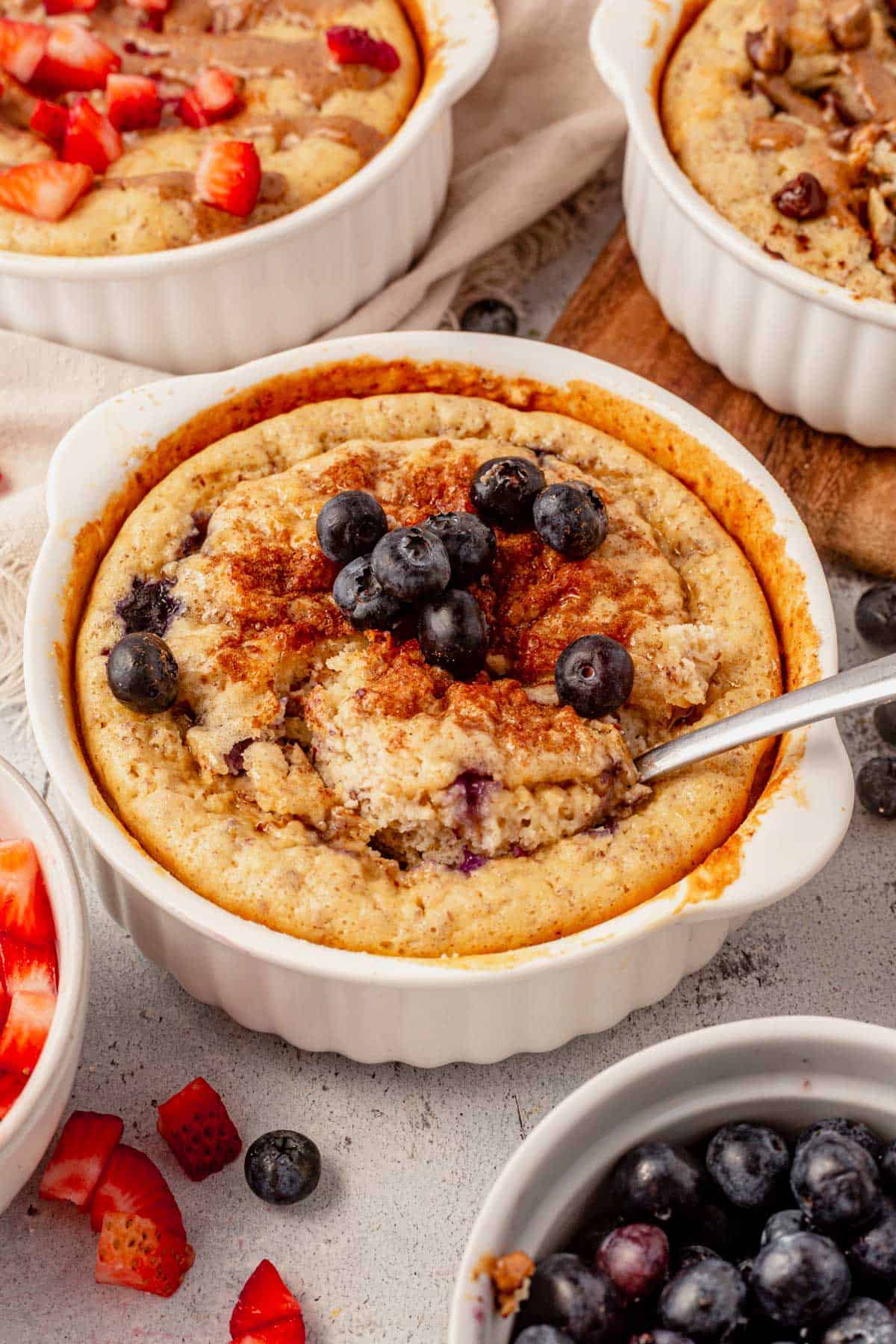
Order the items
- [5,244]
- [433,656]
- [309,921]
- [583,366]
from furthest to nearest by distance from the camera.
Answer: [5,244]
[583,366]
[433,656]
[309,921]

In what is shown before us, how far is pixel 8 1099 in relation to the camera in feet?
8.14

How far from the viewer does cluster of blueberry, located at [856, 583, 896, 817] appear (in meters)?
3.12

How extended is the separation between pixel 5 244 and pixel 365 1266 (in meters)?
2.29

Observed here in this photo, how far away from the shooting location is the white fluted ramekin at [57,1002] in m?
2.35

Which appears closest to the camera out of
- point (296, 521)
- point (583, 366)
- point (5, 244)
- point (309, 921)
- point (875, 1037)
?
point (875, 1037)

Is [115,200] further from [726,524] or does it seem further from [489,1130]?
[489,1130]

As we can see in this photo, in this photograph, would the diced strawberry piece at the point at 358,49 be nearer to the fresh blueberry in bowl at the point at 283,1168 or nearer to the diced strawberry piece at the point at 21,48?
the diced strawberry piece at the point at 21,48

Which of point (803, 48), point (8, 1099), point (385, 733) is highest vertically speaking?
point (803, 48)

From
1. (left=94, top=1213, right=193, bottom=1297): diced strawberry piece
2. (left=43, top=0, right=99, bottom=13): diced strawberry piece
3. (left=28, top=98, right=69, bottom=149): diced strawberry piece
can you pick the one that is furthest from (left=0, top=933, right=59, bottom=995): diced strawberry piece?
(left=43, top=0, right=99, bottom=13): diced strawberry piece

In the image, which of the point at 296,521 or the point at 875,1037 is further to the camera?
the point at 296,521

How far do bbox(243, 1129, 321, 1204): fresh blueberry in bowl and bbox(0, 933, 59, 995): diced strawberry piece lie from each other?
451 millimetres

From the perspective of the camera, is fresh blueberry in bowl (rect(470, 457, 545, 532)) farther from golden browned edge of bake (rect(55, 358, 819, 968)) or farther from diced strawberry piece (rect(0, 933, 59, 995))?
diced strawberry piece (rect(0, 933, 59, 995))

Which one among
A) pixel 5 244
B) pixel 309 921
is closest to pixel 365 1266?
pixel 309 921

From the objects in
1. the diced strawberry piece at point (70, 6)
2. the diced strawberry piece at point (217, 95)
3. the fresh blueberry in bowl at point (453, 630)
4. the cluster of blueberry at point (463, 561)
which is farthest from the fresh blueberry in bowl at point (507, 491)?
the diced strawberry piece at point (70, 6)
